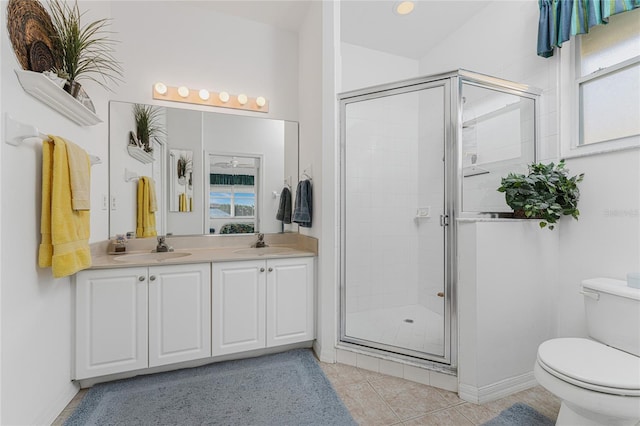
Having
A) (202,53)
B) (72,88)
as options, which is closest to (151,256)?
(72,88)

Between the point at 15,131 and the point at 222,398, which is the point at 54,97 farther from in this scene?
the point at 222,398

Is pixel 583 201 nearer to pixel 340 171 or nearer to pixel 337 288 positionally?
pixel 340 171

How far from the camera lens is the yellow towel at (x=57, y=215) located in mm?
1341

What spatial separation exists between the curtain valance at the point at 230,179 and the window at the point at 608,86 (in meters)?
2.41

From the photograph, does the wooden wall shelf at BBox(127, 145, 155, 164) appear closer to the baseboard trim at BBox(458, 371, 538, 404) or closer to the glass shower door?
the glass shower door

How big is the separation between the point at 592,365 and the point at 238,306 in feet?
6.29

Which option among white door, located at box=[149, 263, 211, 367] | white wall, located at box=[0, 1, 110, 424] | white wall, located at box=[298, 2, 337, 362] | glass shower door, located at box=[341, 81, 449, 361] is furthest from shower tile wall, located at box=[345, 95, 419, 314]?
white wall, located at box=[0, 1, 110, 424]

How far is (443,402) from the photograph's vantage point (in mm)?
1611

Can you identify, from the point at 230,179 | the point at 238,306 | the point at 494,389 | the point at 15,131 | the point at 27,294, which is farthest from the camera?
the point at 230,179

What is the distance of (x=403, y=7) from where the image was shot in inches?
94.4

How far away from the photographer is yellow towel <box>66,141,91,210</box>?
1430 millimetres

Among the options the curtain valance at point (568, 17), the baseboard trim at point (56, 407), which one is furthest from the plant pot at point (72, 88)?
the curtain valance at point (568, 17)

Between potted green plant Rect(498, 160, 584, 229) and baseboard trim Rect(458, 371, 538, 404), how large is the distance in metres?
0.96

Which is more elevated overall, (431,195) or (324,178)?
(324,178)
